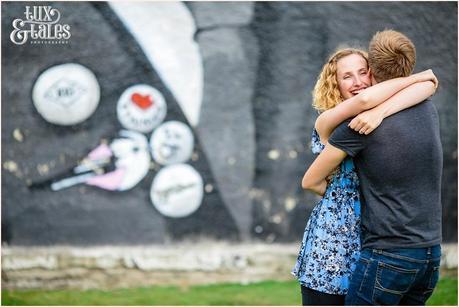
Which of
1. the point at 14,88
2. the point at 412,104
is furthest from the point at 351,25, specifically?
the point at 412,104

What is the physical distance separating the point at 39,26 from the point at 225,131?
5.93 feet

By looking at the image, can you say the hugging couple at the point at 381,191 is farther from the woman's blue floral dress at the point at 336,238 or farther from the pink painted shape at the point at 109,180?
the pink painted shape at the point at 109,180

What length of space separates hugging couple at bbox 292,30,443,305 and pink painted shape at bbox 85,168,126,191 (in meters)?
3.23

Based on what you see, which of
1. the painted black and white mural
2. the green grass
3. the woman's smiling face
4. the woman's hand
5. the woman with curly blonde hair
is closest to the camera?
the woman's hand

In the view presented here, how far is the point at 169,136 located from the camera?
562cm

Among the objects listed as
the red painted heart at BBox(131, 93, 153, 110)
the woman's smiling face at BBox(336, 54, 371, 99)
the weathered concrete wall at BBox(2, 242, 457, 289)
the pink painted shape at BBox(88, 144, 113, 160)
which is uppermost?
the red painted heart at BBox(131, 93, 153, 110)

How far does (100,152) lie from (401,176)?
11.9 ft

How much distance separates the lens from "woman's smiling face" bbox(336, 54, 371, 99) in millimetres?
2715

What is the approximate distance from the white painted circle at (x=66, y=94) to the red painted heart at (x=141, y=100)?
12.1 inches

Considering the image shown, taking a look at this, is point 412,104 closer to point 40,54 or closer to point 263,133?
point 263,133

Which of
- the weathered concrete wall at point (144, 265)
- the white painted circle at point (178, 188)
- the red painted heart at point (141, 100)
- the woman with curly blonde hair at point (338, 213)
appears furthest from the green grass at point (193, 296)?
the woman with curly blonde hair at point (338, 213)

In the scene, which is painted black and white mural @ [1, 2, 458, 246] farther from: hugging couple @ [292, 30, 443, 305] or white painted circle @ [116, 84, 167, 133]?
hugging couple @ [292, 30, 443, 305]

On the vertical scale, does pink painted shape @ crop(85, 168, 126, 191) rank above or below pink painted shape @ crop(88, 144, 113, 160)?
below

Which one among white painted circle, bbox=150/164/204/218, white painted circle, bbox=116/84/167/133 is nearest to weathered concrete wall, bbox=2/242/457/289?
white painted circle, bbox=150/164/204/218
